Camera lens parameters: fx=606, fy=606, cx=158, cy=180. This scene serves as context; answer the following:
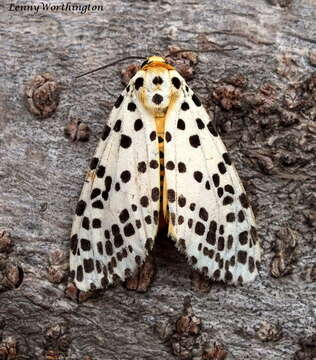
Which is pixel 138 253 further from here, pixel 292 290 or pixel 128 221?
pixel 292 290

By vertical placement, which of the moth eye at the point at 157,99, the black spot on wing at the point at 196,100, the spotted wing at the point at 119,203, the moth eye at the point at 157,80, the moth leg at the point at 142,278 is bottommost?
the moth leg at the point at 142,278

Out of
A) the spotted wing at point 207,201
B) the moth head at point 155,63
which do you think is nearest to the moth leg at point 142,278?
the spotted wing at point 207,201

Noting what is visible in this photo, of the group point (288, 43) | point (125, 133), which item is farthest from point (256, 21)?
point (125, 133)

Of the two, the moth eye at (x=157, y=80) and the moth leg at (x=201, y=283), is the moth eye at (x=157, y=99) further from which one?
the moth leg at (x=201, y=283)

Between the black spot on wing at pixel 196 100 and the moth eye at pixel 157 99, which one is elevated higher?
the black spot on wing at pixel 196 100

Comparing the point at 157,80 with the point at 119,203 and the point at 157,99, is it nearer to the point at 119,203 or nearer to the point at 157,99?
the point at 157,99

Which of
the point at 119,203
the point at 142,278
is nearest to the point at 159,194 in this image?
the point at 119,203
